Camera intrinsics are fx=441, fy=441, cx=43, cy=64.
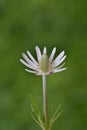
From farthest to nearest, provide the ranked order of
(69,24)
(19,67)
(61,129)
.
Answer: (69,24) < (19,67) < (61,129)

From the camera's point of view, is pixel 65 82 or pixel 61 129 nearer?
pixel 61 129

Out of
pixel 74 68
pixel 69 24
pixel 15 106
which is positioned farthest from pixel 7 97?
pixel 69 24

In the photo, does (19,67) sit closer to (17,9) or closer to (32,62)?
(17,9)

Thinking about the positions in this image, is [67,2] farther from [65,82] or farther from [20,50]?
[65,82]

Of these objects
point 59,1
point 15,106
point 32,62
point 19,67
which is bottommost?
point 32,62

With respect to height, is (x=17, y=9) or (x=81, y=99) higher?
(x=17, y=9)

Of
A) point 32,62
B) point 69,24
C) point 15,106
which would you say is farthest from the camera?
point 69,24
